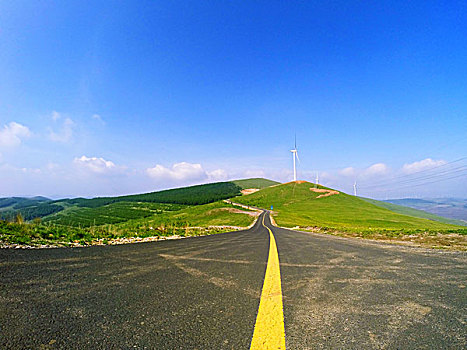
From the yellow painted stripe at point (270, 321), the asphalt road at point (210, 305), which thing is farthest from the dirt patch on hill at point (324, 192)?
Answer: the yellow painted stripe at point (270, 321)

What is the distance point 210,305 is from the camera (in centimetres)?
286

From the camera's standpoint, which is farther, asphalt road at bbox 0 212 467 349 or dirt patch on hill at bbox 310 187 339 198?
dirt patch on hill at bbox 310 187 339 198

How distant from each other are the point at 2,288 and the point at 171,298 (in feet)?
7.75

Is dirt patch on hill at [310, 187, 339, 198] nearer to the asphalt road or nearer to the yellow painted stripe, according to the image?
the asphalt road

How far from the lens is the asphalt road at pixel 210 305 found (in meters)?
2.06

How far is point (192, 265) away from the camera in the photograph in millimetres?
5082

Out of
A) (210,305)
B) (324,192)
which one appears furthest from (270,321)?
(324,192)

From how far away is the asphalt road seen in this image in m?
2.06

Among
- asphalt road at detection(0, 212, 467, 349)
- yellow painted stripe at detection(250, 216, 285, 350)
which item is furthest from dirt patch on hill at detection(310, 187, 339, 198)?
yellow painted stripe at detection(250, 216, 285, 350)

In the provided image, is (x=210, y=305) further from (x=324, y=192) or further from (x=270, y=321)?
(x=324, y=192)

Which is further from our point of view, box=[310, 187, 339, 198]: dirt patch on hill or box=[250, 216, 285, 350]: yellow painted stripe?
box=[310, 187, 339, 198]: dirt patch on hill

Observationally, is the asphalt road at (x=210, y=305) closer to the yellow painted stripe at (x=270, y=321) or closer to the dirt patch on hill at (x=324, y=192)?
the yellow painted stripe at (x=270, y=321)

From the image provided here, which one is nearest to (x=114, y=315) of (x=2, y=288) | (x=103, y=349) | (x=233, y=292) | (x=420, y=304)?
(x=103, y=349)

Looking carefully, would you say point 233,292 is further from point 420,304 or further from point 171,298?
point 420,304
